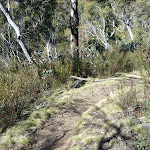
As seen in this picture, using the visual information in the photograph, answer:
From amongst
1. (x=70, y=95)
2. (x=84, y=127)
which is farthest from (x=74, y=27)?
(x=84, y=127)

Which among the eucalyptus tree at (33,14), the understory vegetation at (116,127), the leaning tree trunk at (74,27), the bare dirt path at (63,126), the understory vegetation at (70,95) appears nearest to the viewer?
the understory vegetation at (116,127)

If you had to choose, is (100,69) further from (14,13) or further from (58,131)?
(14,13)

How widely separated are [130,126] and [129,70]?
3.17m

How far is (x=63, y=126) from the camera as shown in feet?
6.48

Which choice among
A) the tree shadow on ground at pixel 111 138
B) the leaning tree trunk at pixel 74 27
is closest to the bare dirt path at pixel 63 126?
the tree shadow on ground at pixel 111 138

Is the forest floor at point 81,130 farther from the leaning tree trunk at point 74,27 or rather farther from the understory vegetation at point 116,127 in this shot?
the leaning tree trunk at point 74,27

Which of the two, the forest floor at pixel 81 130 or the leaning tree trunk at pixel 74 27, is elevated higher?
the leaning tree trunk at pixel 74 27

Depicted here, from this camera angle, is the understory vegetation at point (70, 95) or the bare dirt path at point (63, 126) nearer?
the understory vegetation at point (70, 95)

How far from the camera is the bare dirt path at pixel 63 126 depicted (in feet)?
5.37

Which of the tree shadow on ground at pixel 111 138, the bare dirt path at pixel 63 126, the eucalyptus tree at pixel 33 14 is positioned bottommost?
the bare dirt path at pixel 63 126

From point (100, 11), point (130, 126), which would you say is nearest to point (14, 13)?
point (100, 11)

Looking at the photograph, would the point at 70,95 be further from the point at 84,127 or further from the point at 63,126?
the point at 84,127

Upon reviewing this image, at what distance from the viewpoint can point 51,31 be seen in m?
18.2

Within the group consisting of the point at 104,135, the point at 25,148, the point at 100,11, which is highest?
the point at 100,11
